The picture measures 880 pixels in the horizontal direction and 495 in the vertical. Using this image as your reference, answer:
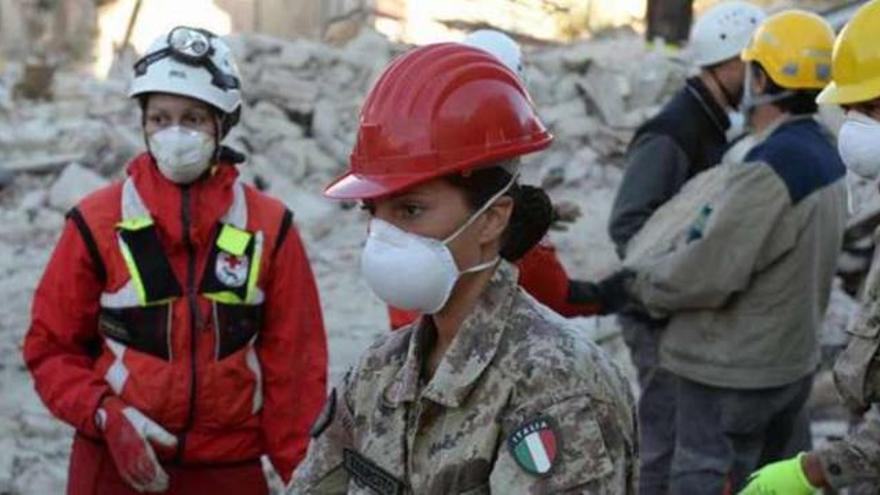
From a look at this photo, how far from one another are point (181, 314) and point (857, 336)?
64.0 inches

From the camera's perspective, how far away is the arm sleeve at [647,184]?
241 inches

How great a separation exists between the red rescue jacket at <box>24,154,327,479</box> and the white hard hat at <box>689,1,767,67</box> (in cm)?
228

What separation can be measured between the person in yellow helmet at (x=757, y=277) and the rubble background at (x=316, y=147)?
3.15 m

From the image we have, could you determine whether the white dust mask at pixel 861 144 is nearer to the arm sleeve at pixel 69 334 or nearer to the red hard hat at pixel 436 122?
the red hard hat at pixel 436 122

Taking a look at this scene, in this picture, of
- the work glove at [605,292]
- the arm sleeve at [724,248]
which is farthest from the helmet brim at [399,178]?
the arm sleeve at [724,248]

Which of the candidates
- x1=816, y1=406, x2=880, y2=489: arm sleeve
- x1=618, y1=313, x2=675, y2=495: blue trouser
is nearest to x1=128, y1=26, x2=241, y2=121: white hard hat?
x1=816, y1=406, x2=880, y2=489: arm sleeve

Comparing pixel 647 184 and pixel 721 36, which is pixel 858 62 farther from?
pixel 721 36

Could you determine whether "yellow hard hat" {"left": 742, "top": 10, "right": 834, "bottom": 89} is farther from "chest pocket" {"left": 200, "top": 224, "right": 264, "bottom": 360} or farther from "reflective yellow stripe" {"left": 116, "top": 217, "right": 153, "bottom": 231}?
"reflective yellow stripe" {"left": 116, "top": 217, "right": 153, "bottom": 231}

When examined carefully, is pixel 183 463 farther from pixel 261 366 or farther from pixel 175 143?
pixel 175 143

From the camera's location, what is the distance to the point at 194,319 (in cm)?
433

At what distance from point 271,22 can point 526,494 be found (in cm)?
2066

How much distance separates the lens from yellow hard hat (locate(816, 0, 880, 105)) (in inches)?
162

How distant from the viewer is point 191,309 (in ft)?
14.2

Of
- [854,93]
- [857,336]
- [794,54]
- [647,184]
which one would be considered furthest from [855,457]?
[647,184]
